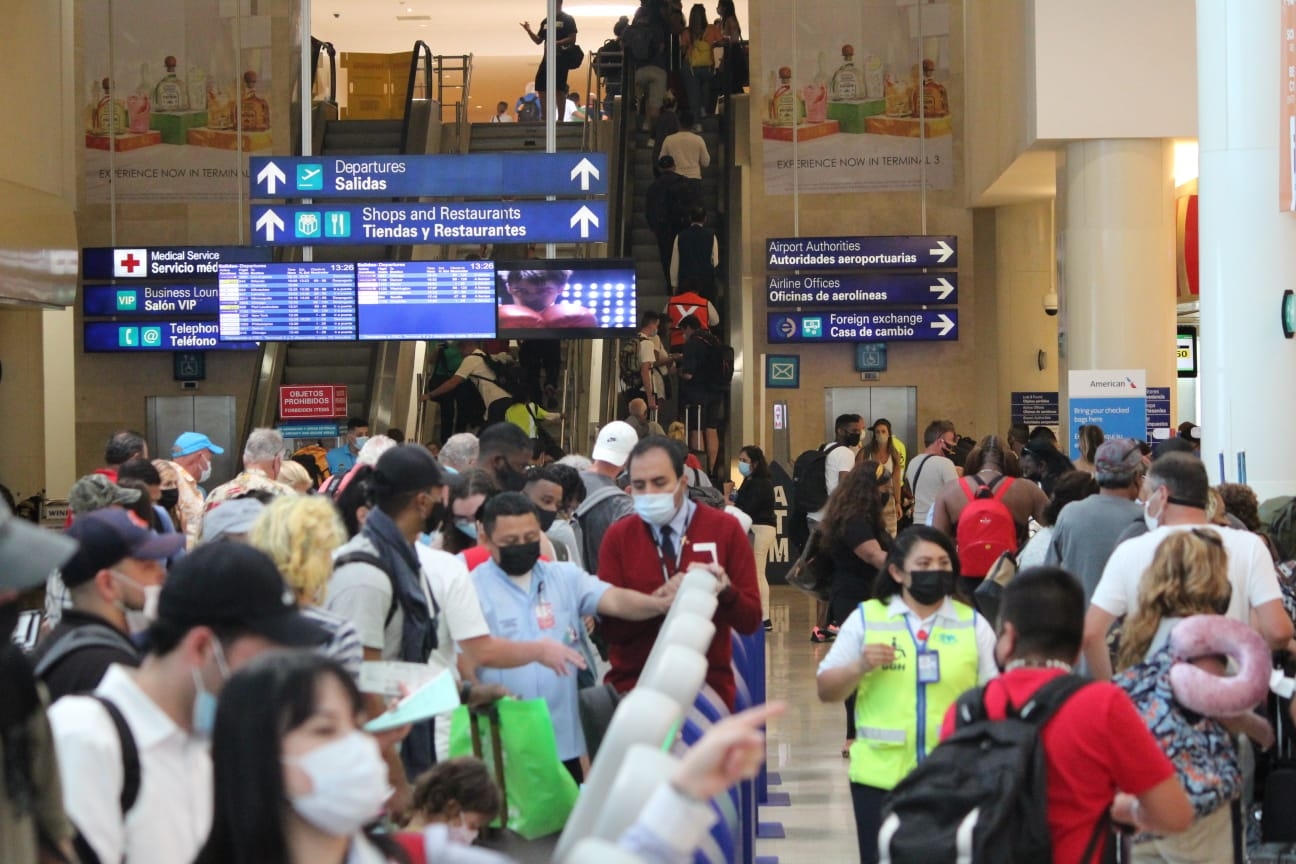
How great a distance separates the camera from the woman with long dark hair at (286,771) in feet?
8.01

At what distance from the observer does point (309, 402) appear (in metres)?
18.8

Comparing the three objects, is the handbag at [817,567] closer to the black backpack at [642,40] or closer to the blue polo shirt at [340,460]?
the blue polo shirt at [340,460]

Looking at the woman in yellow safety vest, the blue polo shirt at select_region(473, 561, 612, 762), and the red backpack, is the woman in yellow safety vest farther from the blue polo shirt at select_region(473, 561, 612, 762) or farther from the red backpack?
the red backpack

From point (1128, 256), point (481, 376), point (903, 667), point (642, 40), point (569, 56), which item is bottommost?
point (903, 667)

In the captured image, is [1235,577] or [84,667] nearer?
[84,667]

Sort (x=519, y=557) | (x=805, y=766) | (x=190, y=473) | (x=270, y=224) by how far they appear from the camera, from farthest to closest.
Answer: (x=270, y=224)
(x=190, y=473)
(x=805, y=766)
(x=519, y=557)

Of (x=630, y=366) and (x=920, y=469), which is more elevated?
(x=630, y=366)

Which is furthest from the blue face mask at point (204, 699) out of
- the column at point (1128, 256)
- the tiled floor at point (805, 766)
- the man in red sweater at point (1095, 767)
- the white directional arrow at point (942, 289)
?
the white directional arrow at point (942, 289)

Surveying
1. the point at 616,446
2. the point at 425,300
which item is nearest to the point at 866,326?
the point at 425,300

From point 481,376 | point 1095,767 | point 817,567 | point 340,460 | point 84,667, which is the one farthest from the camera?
point 481,376

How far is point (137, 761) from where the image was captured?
9.55ft

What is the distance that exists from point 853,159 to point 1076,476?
12.2m

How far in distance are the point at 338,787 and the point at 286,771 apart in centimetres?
8

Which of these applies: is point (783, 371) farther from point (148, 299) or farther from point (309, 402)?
point (148, 299)
